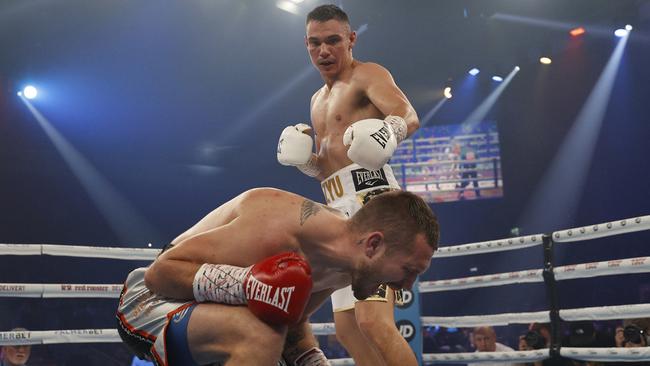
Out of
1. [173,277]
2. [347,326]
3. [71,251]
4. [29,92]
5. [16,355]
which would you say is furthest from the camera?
[29,92]

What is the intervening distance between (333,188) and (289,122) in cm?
741

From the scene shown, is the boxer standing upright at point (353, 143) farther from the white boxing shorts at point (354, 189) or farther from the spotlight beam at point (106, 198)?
the spotlight beam at point (106, 198)

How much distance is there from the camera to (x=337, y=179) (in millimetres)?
2566

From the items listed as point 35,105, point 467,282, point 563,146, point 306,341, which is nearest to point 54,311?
point 35,105

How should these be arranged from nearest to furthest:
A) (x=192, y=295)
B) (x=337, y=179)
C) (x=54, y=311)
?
(x=192, y=295) < (x=337, y=179) < (x=54, y=311)

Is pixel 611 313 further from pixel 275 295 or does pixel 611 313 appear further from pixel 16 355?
pixel 16 355

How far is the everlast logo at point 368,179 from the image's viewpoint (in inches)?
97.7

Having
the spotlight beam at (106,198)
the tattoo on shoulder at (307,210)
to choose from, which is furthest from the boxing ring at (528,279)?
the spotlight beam at (106,198)

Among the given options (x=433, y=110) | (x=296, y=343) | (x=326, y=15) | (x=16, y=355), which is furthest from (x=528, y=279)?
(x=433, y=110)

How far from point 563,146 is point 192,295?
8.47 metres

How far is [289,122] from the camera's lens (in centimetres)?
993

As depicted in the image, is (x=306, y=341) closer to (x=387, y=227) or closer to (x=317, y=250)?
(x=317, y=250)

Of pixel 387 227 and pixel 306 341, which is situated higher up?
pixel 387 227

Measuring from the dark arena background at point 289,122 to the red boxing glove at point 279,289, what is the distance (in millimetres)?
5150
